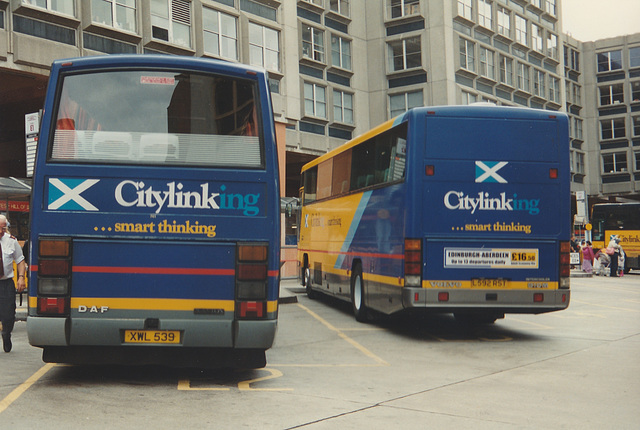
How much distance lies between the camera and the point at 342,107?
38.1 metres

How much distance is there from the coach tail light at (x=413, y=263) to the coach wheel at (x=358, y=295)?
258 cm

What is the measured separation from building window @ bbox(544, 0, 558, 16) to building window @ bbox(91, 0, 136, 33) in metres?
37.0

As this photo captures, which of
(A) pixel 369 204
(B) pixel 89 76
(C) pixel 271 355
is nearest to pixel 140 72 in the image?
(B) pixel 89 76

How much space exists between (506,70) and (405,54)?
855 cm

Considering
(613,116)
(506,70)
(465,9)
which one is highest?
(465,9)

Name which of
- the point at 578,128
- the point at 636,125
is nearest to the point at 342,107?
the point at 578,128

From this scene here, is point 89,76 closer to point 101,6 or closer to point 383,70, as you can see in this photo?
point 101,6

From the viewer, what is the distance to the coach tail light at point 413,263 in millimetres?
11180

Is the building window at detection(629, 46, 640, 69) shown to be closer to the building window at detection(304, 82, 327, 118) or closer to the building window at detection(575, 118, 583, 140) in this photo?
the building window at detection(575, 118, 583, 140)

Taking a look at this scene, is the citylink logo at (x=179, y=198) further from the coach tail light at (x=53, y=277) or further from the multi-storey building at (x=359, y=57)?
the multi-storey building at (x=359, y=57)

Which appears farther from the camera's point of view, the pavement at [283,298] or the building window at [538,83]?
the building window at [538,83]

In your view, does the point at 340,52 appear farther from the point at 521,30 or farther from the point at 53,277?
the point at 53,277

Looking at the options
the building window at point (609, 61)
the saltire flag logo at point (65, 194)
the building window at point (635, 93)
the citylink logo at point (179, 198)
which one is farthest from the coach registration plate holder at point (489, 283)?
the building window at point (609, 61)

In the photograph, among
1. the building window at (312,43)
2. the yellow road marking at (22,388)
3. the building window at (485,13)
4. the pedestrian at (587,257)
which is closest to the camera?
the yellow road marking at (22,388)
